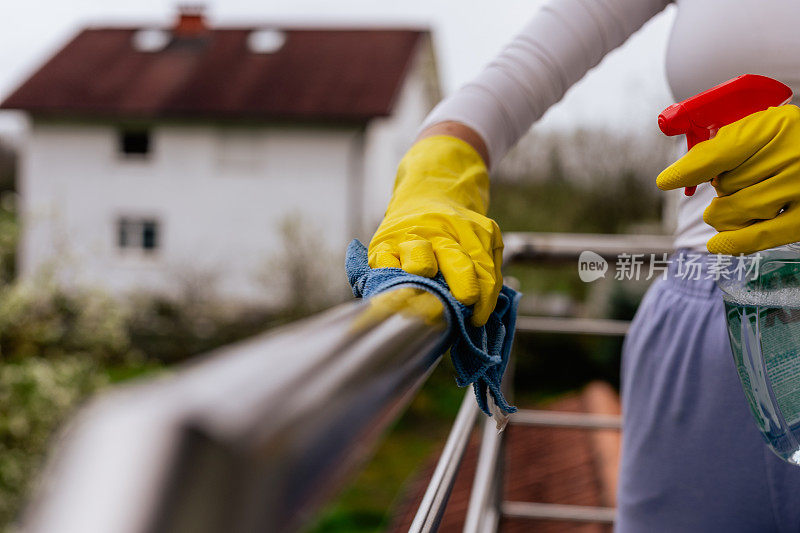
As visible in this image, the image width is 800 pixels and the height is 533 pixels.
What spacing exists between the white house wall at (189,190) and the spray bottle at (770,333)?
1366cm

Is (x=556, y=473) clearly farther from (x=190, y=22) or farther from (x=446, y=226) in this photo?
(x=190, y=22)

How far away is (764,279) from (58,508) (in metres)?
0.86

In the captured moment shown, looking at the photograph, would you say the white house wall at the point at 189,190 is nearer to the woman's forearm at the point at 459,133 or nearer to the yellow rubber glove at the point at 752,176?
the woman's forearm at the point at 459,133

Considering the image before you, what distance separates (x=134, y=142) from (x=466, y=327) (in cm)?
1651

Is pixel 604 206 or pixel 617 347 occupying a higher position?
pixel 604 206

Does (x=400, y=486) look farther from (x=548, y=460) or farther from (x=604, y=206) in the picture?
(x=604, y=206)

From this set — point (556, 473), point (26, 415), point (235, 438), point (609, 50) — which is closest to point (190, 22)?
point (26, 415)

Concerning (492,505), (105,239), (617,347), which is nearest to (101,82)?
(105,239)

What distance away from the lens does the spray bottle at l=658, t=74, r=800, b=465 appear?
2.84 feet

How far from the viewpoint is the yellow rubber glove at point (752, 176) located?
0.70 meters

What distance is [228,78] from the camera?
1554 centimetres

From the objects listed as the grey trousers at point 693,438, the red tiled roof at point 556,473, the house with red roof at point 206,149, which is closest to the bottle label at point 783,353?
the grey trousers at point 693,438

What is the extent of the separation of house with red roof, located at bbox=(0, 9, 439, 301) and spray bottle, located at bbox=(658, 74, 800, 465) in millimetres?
13444

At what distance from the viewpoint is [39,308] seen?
6.51 m
